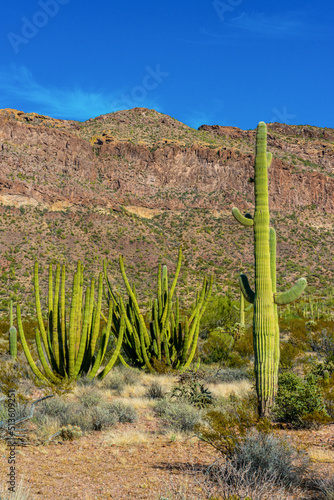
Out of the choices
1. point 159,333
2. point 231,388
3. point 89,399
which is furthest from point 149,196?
point 89,399

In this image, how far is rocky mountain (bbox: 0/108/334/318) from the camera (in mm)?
48000

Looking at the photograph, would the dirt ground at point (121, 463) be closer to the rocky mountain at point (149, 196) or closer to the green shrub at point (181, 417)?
the green shrub at point (181, 417)

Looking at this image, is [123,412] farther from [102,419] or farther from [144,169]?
[144,169]

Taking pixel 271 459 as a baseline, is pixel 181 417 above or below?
below

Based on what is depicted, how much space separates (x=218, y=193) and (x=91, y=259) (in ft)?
101

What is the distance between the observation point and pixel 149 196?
220 feet

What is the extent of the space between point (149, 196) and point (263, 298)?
2399 inches

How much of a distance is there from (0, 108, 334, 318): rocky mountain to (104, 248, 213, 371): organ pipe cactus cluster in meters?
22.7

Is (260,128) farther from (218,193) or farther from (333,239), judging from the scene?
(218,193)

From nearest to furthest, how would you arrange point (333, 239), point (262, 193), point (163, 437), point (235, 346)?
point (163, 437) → point (262, 193) → point (235, 346) → point (333, 239)

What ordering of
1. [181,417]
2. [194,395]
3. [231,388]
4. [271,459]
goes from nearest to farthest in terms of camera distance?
[271,459]
[181,417]
[194,395]
[231,388]

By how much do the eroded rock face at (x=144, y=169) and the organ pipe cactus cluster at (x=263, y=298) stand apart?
50.4 m

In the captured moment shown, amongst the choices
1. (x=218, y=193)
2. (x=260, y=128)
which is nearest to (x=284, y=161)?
(x=218, y=193)

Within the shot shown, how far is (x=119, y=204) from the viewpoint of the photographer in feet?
202
